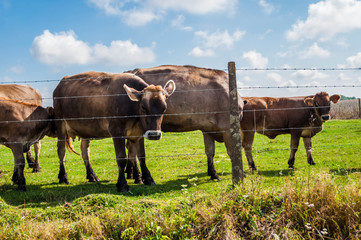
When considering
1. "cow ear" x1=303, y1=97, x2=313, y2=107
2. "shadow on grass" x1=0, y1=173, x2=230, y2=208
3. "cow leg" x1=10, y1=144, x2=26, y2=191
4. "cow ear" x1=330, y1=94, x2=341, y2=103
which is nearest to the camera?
"shadow on grass" x1=0, y1=173, x2=230, y2=208

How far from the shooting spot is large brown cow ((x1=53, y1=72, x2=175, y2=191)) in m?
7.44

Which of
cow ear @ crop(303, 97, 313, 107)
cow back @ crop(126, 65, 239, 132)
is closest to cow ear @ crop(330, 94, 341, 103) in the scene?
cow ear @ crop(303, 97, 313, 107)

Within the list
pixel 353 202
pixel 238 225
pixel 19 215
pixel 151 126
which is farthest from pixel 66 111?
pixel 353 202

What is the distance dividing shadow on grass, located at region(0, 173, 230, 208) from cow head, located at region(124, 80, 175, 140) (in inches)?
50.7

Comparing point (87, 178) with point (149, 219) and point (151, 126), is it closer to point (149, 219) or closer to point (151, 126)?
point (151, 126)

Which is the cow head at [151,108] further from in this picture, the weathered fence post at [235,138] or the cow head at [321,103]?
the cow head at [321,103]

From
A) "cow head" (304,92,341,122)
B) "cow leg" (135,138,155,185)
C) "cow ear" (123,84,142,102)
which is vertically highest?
"cow ear" (123,84,142,102)

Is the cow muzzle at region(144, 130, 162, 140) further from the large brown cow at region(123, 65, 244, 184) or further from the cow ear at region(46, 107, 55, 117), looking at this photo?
the cow ear at region(46, 107, 55, 117)

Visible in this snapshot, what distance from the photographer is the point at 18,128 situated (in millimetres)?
8156

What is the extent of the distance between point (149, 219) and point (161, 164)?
6.69 m

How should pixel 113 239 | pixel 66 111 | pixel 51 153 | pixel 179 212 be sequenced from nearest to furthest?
pixel 113 239, pixel 179 212, pixel 66 111, pixel 51 153

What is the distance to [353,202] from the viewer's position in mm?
4938

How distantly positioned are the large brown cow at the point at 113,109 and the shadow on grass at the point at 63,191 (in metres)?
0.37

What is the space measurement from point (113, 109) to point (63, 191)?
84.3 inches
